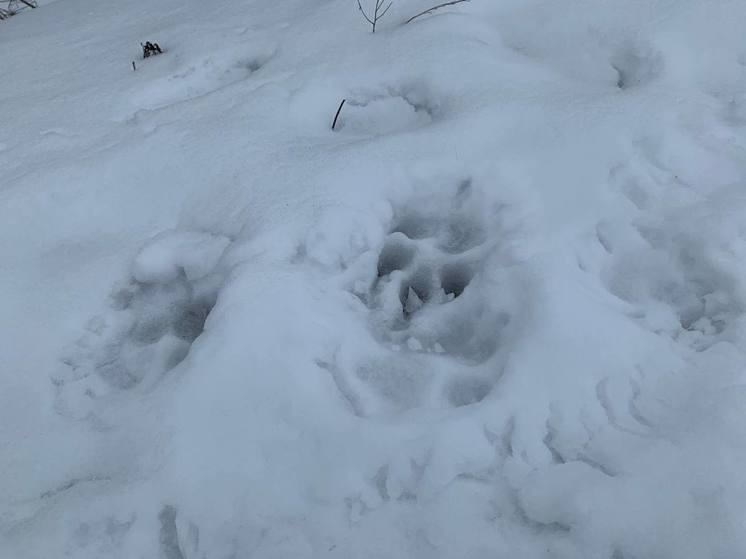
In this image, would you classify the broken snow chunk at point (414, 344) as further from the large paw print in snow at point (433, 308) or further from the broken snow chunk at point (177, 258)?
the broken snow chunk at point (177, 258)

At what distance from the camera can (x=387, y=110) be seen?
2186 millimetres

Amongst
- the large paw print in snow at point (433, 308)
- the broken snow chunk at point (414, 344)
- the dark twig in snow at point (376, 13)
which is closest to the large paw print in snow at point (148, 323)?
the large paw print in snow at point (433, 308)

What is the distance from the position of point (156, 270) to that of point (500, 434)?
1.09 metres

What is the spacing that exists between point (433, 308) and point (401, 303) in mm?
91

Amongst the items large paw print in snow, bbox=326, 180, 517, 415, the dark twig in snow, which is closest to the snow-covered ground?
large paw print in snow, bbox=326, 180, 517, 415

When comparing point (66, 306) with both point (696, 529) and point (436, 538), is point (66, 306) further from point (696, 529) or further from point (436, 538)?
point (696, 529)

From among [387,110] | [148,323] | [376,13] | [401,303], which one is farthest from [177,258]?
[376,13]

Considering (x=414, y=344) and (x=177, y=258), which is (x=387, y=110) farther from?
(x=414, y=344)

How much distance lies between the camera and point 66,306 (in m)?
1.67

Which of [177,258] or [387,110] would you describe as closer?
[177,258]

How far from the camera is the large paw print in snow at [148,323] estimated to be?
1.52 m

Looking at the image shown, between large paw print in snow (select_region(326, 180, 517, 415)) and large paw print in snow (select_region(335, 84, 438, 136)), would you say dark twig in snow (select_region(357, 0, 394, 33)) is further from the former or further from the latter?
large paw print in snow (select_region(326, 180, 517, 415))

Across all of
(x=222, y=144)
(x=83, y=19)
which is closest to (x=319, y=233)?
(x=222, y=144)

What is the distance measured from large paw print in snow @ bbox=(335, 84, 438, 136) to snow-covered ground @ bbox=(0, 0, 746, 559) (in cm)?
1
